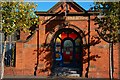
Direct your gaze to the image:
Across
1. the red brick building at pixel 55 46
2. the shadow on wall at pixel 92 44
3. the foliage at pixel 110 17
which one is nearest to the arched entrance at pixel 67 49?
the red brick building at pixel 55 46

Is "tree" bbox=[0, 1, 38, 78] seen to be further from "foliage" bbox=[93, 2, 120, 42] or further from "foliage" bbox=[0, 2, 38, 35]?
"foliage" bbox=[93, 2, 120, 42]

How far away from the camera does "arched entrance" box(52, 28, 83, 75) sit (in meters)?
22.6

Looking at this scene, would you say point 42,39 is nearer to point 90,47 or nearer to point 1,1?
point 90,47

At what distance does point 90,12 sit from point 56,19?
2.74m

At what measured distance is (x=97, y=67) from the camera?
70.9 feet

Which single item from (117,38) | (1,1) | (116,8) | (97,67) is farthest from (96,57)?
(1,1)

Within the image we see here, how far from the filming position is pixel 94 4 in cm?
1839

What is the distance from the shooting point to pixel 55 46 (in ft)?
73.8

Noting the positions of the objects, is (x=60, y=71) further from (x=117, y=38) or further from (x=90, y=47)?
(x=117, y=38)

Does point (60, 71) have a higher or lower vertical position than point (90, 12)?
lower

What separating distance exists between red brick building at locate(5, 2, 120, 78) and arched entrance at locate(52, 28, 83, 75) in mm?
158

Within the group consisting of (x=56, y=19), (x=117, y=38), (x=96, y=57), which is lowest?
(x=96, y=57)

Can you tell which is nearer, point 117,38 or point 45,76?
point 117,38

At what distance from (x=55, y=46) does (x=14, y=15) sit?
5853mm
